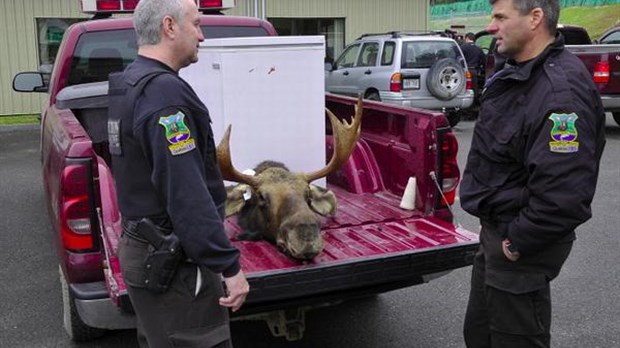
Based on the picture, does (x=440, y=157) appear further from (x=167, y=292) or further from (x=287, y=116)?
(x=167, y=292)

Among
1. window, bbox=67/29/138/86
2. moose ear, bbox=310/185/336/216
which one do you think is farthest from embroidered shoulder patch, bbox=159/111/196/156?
window, bbox=67/29/138/86

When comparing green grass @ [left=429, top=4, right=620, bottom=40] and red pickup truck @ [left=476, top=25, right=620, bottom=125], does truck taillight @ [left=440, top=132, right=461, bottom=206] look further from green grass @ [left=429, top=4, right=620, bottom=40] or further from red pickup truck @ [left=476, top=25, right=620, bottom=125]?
green grass @ [left=429, top=4, right=620, bottom=40]

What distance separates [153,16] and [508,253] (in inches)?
63.7

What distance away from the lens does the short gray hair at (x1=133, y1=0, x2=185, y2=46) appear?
2.34 metres

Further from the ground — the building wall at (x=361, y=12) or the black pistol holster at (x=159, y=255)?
the building wall at (x=361, y=12)

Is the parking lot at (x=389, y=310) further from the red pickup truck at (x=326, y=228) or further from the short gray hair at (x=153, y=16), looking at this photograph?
the short gray hair at (x=153, y=16)

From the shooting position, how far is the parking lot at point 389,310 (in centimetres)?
434

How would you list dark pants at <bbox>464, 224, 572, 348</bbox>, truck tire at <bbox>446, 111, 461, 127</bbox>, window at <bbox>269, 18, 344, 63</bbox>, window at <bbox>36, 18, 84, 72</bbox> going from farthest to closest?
window at <bbox>269, 18, 344, 63</bbox>
window at <bbox>36, 18, 84, 72</bbox>
truck tire at <bbox>446, 111, 461, 127</bbox>
dark pants at <bbox>464, 224, 572, 348</bbox>

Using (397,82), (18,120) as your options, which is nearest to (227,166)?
(397,82)

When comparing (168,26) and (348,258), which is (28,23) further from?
(168,26)

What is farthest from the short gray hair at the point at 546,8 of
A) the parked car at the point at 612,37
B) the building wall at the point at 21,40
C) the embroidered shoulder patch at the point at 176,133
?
the building wall at the point at 21,40

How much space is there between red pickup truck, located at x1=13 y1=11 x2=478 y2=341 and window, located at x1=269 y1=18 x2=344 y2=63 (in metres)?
13.3

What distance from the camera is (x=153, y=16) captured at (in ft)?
7.72

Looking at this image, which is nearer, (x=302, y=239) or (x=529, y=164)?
(x=529, y=164)
